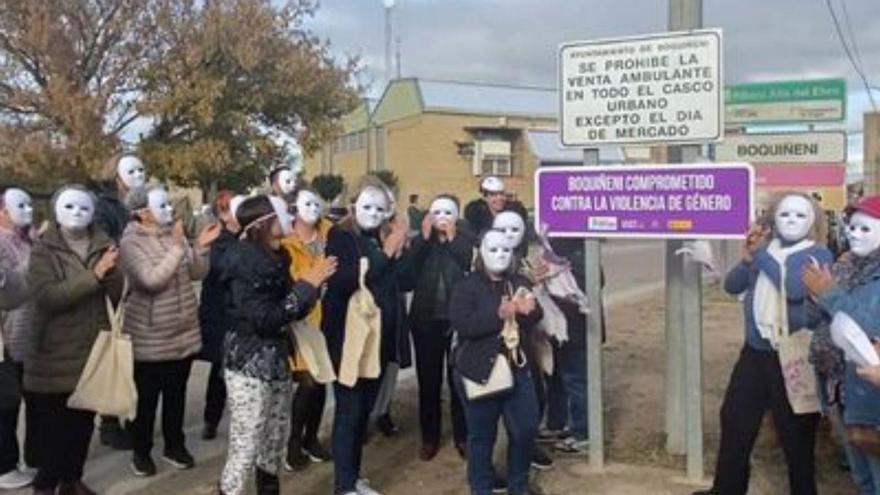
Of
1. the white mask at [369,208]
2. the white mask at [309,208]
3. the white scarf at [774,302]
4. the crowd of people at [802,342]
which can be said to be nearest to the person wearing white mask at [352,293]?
the white mask at [369,208]

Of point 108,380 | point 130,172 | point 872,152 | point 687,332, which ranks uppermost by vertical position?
point 872,152

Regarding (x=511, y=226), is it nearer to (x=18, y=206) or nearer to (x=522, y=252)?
(x=522, y=252)

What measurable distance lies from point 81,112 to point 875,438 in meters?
23.0

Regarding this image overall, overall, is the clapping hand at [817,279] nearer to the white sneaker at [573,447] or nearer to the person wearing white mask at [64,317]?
the white sneaker at [573,447]

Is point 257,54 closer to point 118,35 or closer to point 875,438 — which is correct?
point 118,35

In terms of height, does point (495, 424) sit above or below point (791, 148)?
below

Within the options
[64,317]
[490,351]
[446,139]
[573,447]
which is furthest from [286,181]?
[446,139]

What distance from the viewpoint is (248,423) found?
16.7ft

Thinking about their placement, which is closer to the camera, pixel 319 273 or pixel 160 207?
pixel 319 273

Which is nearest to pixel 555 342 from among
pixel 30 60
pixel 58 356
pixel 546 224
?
pixel 546 224

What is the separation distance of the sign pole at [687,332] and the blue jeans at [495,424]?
1080 millimetres

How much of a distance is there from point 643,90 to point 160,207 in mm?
2963

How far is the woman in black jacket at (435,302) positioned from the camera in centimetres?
659

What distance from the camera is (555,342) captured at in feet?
21.9
